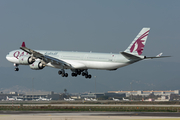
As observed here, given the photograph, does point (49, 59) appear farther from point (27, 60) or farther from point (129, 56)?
point (129, 56)

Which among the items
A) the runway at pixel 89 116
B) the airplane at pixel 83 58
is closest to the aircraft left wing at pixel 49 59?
the airplane at pixel 83 58

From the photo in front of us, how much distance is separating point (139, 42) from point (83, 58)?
1315 centimetres

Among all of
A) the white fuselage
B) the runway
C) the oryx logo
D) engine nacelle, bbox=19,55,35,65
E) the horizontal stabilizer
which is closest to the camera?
the runway

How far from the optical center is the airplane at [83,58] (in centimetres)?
7206

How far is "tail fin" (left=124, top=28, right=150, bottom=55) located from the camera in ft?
236

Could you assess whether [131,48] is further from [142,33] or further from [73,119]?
[73,119]

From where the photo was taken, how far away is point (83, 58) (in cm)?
7644

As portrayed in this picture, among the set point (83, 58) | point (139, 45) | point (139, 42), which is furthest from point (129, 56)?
point (83, 58)

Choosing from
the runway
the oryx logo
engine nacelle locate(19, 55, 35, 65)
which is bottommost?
the runway

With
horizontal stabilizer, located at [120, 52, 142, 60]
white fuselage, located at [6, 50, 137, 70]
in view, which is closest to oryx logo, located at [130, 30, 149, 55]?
horizontal stabilizer, located at [120, 52, 142, 60]

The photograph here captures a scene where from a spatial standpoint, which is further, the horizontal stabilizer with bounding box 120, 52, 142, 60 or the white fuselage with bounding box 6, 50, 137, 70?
the white fuselage with bounding box 6, 50, 137, 70

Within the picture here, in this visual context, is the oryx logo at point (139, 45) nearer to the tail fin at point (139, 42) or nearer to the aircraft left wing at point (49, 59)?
the tail fin at point (139, 42)

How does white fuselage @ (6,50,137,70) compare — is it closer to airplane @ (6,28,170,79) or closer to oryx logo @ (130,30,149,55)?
airplane @ (6,28,170,79)

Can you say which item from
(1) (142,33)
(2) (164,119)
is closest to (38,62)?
(1) (142,33)
